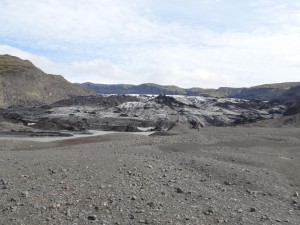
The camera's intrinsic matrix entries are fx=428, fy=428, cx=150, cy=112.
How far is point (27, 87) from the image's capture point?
120m

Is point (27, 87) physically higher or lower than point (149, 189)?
higher

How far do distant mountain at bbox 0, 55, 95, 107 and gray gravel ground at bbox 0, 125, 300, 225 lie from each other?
90.0m

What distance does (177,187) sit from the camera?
1498 cm

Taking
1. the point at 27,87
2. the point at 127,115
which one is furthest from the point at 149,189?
the point at 27,87

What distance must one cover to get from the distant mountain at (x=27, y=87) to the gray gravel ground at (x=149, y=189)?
90008 millimetres

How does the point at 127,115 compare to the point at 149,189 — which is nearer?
the point at 149,189

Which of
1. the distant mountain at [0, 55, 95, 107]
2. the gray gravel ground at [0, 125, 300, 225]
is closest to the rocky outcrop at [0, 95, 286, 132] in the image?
the distant mountain at [0, 55, 95, 107]

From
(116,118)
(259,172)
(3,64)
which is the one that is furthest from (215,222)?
(3,64)

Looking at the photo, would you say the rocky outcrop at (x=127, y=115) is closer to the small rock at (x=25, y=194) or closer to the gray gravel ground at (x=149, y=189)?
the gray gravel ground at (x=149, y=189)

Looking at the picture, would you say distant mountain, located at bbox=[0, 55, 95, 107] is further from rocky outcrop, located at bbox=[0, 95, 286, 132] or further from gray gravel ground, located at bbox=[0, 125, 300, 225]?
gray gravel ground, located at bbox=[0, 125, 300, 225]

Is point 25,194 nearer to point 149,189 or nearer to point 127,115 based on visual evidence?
point 149,189

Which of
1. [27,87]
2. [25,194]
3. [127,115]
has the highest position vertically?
[27,87]

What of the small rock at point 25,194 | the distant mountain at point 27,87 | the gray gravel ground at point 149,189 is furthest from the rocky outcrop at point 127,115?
the small rock at point 25,194

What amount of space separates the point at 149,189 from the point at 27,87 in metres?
111
